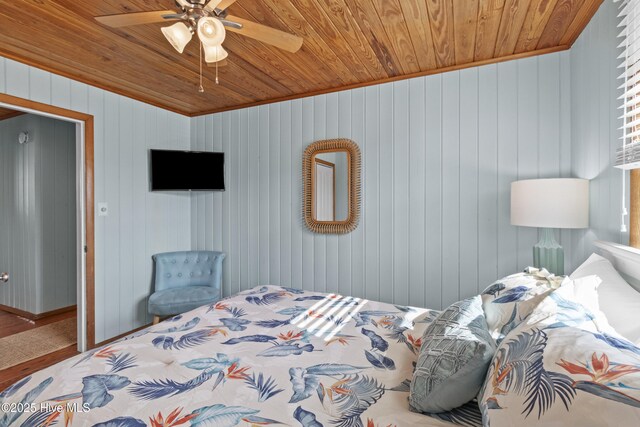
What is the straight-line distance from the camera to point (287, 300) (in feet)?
7.33

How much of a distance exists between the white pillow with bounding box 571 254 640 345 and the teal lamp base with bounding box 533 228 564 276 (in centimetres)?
68

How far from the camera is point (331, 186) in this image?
3.08 m

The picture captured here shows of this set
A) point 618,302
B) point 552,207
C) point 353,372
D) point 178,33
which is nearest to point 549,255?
point 552,207

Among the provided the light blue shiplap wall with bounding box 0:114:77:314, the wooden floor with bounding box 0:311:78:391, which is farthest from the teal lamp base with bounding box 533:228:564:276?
the light blue shiplap wall with bounding box 0:114:77:314

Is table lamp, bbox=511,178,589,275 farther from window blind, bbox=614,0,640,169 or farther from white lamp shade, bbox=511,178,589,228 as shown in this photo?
window blind, bbox=614,0,640,169

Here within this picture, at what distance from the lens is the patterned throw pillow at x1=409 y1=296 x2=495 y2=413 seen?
3.18 feet

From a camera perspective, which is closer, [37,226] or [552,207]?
[552,207]

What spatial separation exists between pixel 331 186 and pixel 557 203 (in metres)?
1.78

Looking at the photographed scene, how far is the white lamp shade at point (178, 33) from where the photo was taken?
149cm

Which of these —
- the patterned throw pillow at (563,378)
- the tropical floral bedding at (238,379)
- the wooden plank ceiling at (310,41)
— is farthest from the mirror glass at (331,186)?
the patterned throw pillow at (563,378)

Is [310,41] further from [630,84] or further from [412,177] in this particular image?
[630,84]

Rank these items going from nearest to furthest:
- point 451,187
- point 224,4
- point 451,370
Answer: point 451,370 → point 224,4 → point 451,187

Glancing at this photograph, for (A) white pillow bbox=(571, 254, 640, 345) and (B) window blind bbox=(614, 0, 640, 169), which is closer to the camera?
(A) white pillow bbox=(571, 254, 640, 345)

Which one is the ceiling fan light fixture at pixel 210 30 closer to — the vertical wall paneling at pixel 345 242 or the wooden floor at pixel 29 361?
the vertical wall paneling at pixel 345 242
